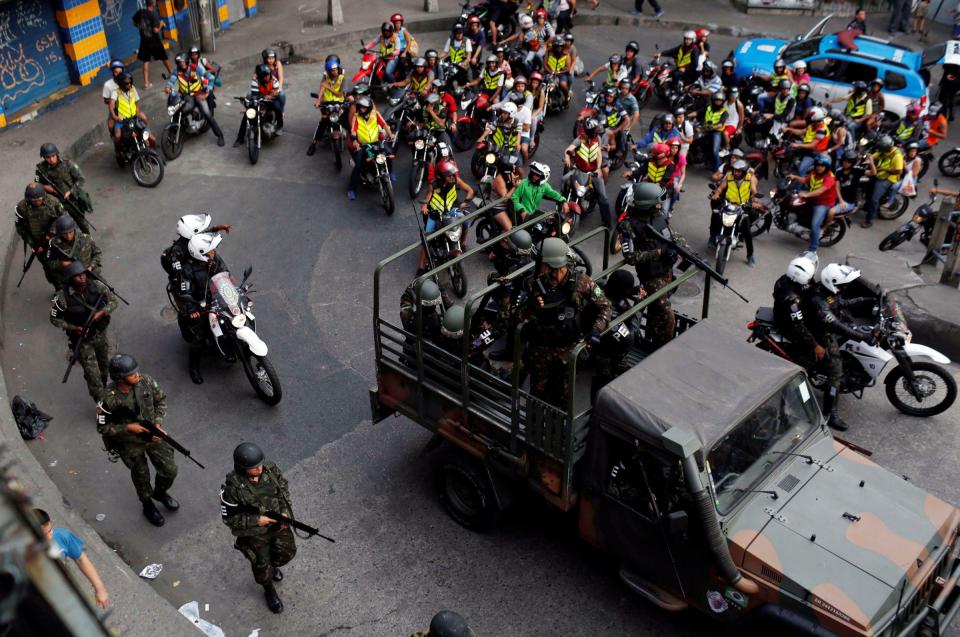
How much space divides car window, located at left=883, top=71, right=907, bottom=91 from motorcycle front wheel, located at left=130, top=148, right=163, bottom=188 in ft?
41.8

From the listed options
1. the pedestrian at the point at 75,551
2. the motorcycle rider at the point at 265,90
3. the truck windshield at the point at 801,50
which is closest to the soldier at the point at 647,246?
the pedestrian at the point at 75,551

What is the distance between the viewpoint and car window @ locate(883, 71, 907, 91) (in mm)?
16156

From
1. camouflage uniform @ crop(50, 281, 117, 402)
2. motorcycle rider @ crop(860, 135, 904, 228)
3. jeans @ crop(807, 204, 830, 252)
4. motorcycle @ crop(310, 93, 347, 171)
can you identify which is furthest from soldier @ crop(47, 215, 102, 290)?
motorcycle rider @ crop(860, 135, 904, 228)

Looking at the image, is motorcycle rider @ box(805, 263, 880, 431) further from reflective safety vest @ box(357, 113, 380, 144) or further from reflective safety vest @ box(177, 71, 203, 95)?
reflective safety vest @ box(177, 71, 203, 95)

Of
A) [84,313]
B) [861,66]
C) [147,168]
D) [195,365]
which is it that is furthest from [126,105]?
[861,66]

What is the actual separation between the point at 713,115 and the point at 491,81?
3920 mm

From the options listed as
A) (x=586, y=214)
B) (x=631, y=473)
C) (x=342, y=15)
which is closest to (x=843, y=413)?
(x=631, y=473)

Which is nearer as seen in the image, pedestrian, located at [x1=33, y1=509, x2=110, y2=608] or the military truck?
pedestrian, located at [x1=33, y1=509, x2=110, y2=608]

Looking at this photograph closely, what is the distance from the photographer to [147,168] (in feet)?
46.2

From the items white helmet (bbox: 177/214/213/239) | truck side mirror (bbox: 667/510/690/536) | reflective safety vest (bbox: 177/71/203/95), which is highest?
white helmet (bbox: 177/214/213/239)

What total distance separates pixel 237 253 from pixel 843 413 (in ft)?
26.5

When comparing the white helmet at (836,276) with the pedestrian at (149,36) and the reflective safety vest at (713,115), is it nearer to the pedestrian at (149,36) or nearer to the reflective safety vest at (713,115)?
the reflective safety vest at (713,115)

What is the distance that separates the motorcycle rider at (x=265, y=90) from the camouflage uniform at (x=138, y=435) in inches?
335

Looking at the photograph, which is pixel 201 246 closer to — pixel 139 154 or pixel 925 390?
pixel 139 154
